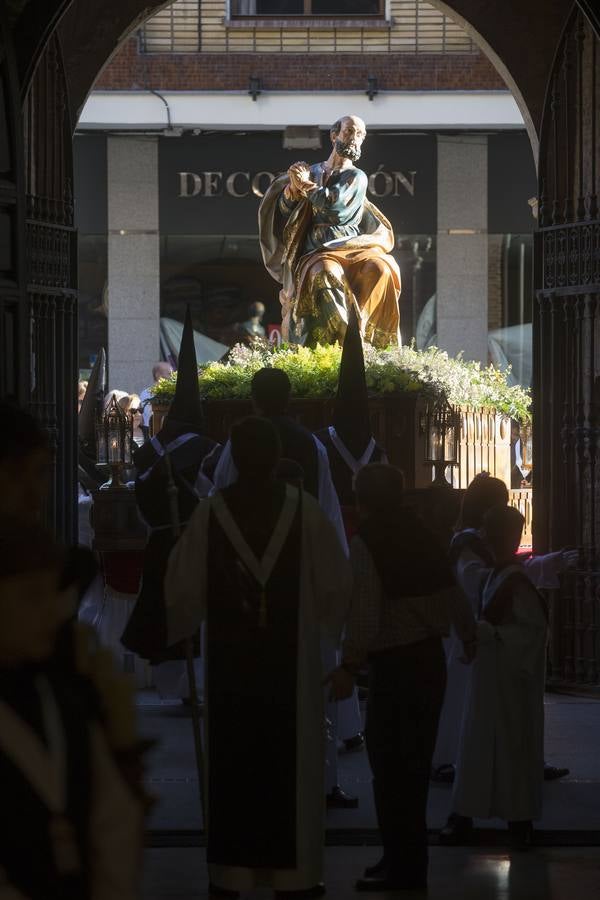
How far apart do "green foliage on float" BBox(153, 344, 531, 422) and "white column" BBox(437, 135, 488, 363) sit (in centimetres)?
1159

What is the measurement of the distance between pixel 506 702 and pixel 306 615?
4.47 feet

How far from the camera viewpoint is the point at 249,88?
2631 cm

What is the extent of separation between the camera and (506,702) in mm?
6836

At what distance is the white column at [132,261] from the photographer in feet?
85.7

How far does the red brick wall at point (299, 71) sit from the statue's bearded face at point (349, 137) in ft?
34.5

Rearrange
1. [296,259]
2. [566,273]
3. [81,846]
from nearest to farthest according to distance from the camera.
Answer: [81,846]
[566,273]
[296,259]

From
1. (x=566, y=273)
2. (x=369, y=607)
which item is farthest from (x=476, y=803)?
(x=566, y=273)

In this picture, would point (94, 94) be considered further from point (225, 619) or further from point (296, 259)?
point (225, 619)

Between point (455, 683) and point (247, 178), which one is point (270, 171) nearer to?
point (247, 178)

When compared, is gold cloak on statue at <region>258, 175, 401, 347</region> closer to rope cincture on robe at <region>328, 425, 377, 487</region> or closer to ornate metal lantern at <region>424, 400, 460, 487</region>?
ornate metal lantern at <region>424, 400, 460, 487</region>

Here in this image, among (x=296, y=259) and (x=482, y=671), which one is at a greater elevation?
(x=296, y=259)

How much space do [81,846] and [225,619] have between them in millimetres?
2726

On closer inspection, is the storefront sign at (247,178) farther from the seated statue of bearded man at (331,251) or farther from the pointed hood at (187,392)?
the pointed hood at (187,392)

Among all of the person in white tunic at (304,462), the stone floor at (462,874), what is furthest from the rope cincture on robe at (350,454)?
the stone floor at (462,874)
